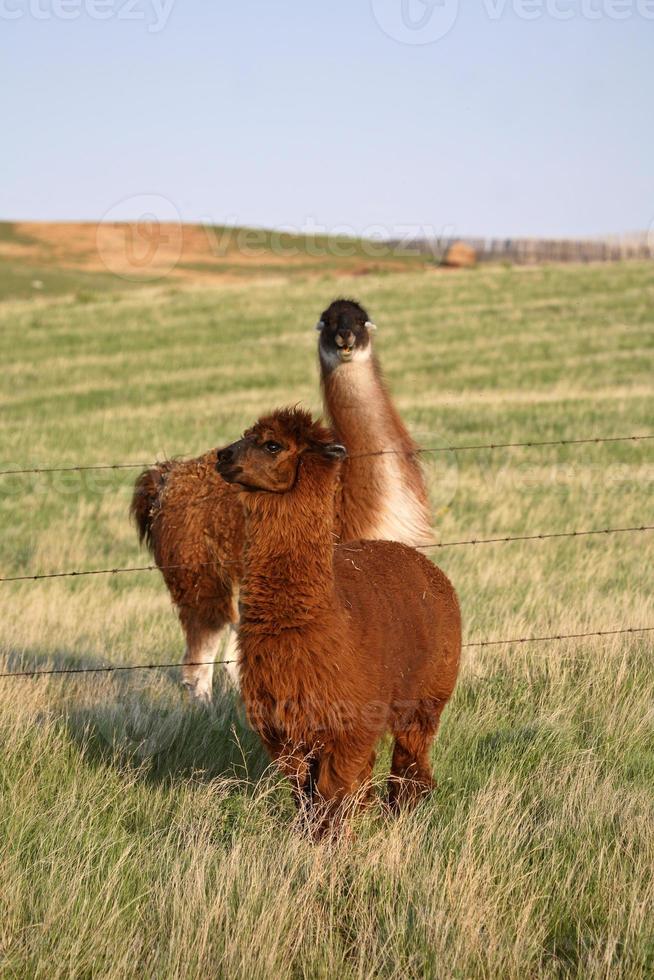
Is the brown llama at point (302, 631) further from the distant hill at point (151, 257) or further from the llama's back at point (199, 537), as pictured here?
the distant hill at point (151, 257)

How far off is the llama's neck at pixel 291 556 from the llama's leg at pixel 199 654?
2257mm

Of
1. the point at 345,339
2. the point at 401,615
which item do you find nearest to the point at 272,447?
the point at 401,615

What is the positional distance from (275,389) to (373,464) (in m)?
17.9

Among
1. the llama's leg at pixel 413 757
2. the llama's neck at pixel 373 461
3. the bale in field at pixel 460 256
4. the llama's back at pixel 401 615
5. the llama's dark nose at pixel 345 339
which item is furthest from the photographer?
the bale in field at pixel 460 256

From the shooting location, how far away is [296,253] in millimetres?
63000

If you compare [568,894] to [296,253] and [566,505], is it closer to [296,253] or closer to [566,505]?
[566,505]

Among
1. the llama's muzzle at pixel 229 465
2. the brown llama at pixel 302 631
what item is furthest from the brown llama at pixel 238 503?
the llama's muzzle at pixel 229 465

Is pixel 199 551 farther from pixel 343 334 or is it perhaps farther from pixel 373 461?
pixel 343 334

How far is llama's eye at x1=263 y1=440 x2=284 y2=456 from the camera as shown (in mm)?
3824

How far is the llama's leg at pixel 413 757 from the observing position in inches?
170

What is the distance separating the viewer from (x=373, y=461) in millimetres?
6242

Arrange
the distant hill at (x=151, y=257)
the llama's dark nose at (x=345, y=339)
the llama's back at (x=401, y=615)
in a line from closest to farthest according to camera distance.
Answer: the llama's back at (x=401, y=615) → the llama's dark nose at (x=345, y=339) → the distant hill at (x=151, y=257)

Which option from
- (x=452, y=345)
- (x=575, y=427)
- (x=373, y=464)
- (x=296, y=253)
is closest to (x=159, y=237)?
(x=296, y=253)

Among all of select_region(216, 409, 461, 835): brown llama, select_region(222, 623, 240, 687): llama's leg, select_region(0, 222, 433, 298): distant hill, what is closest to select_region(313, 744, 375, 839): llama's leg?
select_region(216, 409, 461, 835): brown llama
